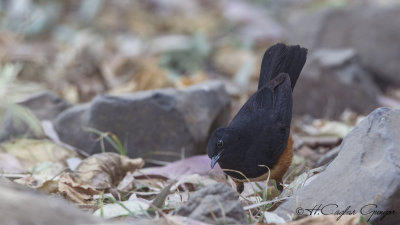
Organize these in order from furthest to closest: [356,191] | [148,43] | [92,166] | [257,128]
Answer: [148,43], [92,166], [257,128], [356,191]

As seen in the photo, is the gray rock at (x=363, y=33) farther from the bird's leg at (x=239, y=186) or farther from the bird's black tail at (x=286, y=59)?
the bird's leg at (x=239, y=186)

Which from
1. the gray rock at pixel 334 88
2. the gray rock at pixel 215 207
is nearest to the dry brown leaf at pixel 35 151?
the gray rock at pixel 215 207

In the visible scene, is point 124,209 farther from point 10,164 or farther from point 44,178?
point 10,164

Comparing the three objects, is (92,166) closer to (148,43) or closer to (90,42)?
(90,42)

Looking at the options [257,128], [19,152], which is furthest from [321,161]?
[19,152]

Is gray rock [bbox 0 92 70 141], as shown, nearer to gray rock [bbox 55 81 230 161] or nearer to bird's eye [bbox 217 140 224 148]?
gray rock [bbox 55 81 230 161]

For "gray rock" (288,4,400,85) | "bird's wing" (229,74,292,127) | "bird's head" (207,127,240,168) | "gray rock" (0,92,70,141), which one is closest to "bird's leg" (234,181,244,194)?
"bird's head" (207,127,240,168)

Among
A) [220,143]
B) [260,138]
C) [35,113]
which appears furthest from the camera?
[35,113]

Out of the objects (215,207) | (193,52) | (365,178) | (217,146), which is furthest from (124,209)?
(193,52)
